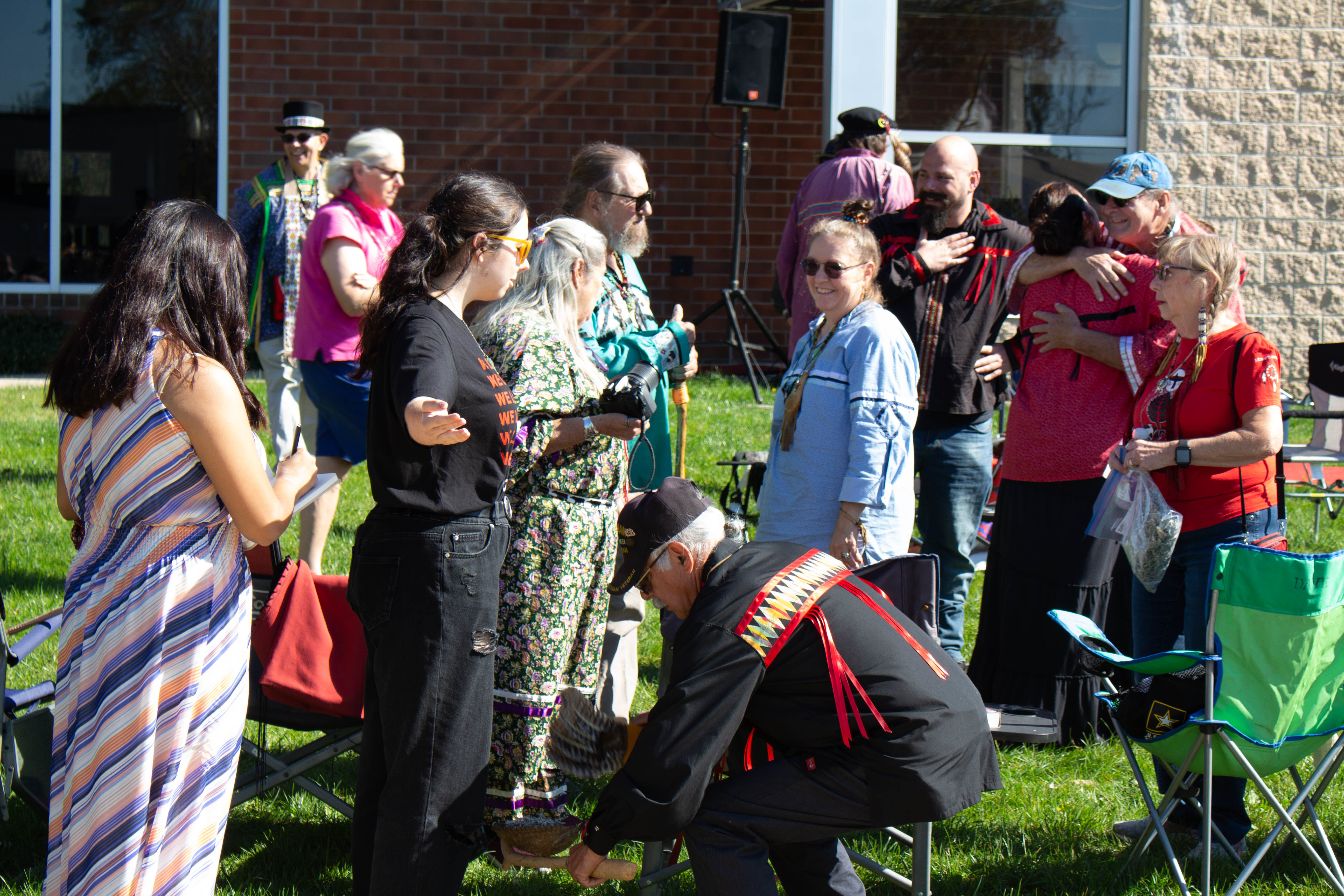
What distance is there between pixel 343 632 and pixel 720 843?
4.15 feet

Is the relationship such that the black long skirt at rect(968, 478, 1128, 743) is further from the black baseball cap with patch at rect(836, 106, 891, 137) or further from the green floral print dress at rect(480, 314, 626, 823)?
the black baseball cap with patch at rect(836, 106, 891, 137)

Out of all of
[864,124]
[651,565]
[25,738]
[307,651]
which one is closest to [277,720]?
[307,651]

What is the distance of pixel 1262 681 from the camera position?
308 centimetres

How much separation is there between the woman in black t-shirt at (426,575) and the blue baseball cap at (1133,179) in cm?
241

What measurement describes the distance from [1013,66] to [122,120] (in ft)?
27.0

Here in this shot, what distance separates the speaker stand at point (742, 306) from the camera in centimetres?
955

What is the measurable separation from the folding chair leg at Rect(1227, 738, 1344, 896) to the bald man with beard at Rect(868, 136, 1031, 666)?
1382 millimetres

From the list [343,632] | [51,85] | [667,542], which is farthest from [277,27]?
[667,542]

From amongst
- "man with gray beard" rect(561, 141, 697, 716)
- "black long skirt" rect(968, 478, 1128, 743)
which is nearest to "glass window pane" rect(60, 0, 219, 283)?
"man with gray beard" rect(561, 141, 697, 716)

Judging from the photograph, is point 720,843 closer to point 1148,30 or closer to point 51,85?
point 1148,30

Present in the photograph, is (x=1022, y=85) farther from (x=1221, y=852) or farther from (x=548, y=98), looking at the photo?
(x=1221, y=852)

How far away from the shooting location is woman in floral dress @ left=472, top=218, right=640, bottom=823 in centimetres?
312

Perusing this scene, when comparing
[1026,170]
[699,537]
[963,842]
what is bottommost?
[963,842]

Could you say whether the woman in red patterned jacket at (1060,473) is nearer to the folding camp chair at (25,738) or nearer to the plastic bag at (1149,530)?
the plastic bag at (1149,530)
